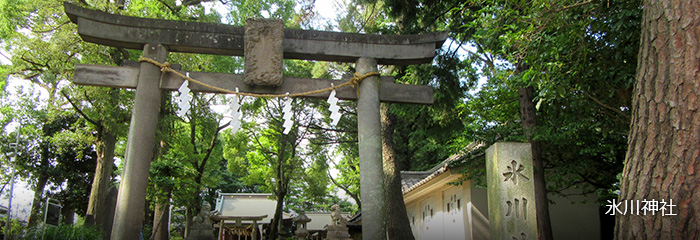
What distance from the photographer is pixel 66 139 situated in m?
20.1

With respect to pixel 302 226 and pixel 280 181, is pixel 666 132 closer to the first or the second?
pixel 302 226

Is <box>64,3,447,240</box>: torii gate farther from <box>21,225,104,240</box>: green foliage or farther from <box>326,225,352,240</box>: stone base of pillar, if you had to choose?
<box>326,225,352,240</box>: stone base of pillar

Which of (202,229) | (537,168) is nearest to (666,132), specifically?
(537,168)

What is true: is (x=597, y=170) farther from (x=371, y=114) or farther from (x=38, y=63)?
(x=38, y=63)

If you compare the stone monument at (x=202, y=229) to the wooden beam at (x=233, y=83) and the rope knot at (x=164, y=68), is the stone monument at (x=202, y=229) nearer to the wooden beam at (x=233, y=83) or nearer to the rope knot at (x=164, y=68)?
the wooden beam at (x=233, y=83)

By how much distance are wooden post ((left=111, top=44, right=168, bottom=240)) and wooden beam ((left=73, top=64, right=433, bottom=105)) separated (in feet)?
0.61

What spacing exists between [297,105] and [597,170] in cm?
1518

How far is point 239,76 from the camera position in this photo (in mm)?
7070

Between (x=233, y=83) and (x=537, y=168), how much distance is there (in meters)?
6.87

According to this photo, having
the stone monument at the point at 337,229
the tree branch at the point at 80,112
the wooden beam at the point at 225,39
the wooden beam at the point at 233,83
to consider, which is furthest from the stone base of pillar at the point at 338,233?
the wooden beam at the point at 225,39

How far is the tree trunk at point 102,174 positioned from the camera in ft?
47.8

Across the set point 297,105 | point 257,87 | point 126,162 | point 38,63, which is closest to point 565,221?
point 257,87

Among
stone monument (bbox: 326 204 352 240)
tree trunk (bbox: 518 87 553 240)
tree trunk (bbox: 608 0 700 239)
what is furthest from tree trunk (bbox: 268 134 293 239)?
tree trunk (bbox: 608 0 700 239)

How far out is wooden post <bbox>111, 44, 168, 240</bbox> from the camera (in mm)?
6316
